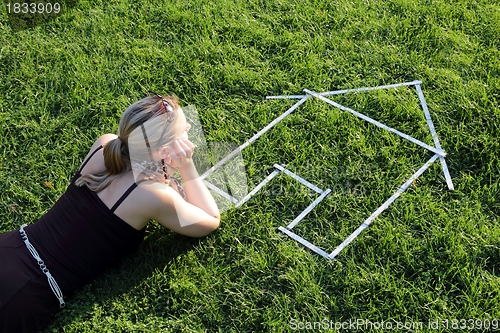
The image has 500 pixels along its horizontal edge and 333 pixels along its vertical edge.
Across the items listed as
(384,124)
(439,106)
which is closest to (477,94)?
(439,106)

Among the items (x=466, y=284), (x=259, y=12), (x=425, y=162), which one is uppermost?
(x=259, y=12)

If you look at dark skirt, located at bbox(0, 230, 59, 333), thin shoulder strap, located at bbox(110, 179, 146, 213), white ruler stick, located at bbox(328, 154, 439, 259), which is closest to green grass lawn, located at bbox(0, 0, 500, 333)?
white ruler stick, located at bbox(328, 154, 439, 259)

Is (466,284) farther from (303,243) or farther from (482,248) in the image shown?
(303,243)

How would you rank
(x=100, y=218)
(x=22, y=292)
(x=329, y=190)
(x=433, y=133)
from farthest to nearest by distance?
(x=433, y=133) → (x=329, y=190) → (x=100, y=218) → (x=22, y=292)

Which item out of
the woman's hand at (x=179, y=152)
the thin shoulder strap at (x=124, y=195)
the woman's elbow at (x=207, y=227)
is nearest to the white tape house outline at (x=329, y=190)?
the woman's elbow at (x=207, y=227)

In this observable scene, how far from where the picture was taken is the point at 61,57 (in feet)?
20.8

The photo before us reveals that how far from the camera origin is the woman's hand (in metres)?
4.17

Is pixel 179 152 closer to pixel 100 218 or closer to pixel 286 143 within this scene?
pixel 100 218

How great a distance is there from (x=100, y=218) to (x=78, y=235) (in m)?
0.20

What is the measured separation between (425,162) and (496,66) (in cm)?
152

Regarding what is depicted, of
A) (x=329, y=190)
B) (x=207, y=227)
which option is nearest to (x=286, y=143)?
(x=329, y=190)

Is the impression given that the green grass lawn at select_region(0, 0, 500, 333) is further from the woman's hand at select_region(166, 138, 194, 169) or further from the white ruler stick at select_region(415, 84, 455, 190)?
the woman's hand at select_region(166, 138, 194, 169)

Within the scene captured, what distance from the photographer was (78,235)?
4.10 meters

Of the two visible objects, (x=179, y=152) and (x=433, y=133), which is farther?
(x=433, y=133)
